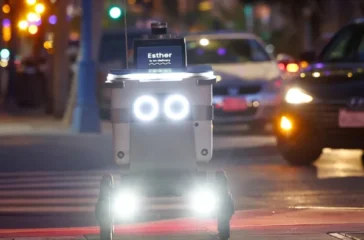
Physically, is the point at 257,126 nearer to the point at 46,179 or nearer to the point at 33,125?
the point at 33,125

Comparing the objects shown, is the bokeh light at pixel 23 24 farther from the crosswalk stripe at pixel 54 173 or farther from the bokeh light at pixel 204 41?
the crosswalk stripe at pixel 54 173

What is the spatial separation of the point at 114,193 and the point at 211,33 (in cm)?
1256

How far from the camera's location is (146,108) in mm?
10141

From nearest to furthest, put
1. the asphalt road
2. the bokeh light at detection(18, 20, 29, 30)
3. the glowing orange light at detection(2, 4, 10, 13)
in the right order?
the asphalt road, the glowing orange light at detection(2, 4, 10, 13), the bokeh light at detection(18, 20, 29, 30)

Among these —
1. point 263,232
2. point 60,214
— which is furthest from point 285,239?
point 60,214

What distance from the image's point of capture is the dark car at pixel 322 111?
1599 cm

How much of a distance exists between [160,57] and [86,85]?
1340 centimetres

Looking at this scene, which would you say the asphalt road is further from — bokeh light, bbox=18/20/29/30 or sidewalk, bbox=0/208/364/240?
bokeh light, bbox=18/20/29/30

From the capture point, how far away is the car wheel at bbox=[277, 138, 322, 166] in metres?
16.7

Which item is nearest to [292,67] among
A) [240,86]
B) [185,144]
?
[240,86]

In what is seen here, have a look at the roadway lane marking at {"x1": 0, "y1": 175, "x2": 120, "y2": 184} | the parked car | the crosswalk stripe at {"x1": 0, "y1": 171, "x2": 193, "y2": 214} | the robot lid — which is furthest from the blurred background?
the roadway lane marking at {"x1": 0, "y1": 175, "x2": 120, "y2": 184}

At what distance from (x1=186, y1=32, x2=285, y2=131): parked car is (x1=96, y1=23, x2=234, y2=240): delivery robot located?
1130 cm

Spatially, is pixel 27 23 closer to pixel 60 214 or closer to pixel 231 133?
pixel 231 133

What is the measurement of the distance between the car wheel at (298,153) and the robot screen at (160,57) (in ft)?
20.3
